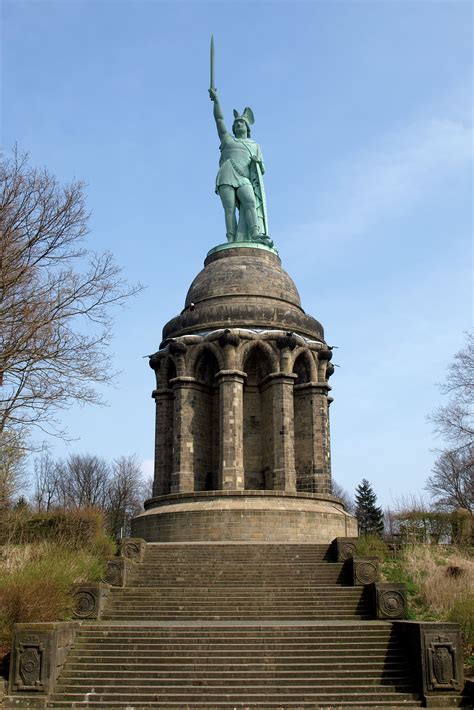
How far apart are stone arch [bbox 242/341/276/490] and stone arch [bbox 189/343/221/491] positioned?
4.21ft

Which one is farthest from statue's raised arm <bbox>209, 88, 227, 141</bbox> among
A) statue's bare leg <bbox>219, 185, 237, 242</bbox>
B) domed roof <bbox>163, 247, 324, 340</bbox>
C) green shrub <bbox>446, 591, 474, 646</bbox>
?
green shrub <bbox>446, 591, 474, 646</bbox>

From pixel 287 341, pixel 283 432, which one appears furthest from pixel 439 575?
pixel 287 341

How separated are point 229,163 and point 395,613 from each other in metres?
24.7

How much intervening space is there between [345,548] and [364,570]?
164cm

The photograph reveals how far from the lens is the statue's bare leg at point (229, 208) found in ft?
112

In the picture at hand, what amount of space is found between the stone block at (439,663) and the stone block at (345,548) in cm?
611

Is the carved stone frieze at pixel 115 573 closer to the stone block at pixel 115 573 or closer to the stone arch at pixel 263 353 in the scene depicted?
the stone block at pixel 115 573

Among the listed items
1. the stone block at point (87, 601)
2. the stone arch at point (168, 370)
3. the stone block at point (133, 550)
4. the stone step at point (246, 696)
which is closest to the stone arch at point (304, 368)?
the stone arch at point (168, 370)

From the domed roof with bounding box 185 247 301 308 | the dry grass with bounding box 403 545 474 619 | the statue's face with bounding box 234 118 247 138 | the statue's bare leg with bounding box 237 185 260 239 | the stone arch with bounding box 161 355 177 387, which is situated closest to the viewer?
the dry grass with bounding box 403 545 474 619

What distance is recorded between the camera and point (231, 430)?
1098 inches

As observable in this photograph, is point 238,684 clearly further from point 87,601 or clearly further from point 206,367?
point 206,367

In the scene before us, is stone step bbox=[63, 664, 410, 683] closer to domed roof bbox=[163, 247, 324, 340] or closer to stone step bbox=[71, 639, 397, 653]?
stone step bbox=[71, 639, 397, 653]

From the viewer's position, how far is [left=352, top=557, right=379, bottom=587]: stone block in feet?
55.2

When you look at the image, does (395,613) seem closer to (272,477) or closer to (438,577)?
(438,577)
